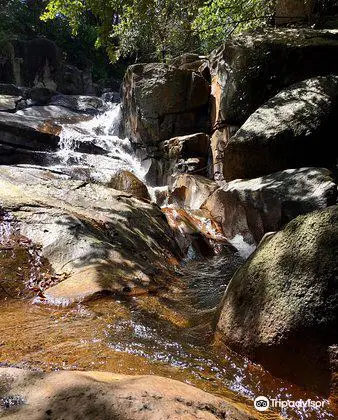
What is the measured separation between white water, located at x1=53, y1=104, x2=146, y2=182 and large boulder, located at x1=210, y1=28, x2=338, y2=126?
13.2 feet

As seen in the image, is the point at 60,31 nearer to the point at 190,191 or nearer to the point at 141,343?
the point at 190,191

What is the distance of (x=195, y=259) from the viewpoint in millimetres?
6516

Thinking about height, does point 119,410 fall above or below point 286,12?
below

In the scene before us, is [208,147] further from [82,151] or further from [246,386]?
[246,386]

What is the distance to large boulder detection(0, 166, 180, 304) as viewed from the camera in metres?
3.88

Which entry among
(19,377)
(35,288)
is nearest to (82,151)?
(35,288)

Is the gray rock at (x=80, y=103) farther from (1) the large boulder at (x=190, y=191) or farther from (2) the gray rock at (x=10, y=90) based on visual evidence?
(1) the large boulder at (x=190, y=191)

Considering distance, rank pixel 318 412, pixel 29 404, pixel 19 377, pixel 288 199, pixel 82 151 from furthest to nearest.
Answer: pixel 82 151 < pixel 288 199 < pixel 318 412 < pixel 19 377 < pixel 29 404

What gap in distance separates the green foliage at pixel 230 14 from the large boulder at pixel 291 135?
153 inches

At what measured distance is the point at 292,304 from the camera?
2367 mm

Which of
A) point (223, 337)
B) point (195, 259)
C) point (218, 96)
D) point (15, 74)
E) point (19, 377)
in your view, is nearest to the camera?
point (19, 377)

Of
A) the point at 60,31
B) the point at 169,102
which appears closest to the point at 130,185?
the point at 169,102

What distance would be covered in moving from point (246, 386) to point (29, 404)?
4.54ft

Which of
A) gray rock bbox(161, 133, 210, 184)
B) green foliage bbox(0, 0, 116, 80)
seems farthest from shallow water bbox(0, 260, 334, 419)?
green foliage bbox(0, 0, 116, 80)
